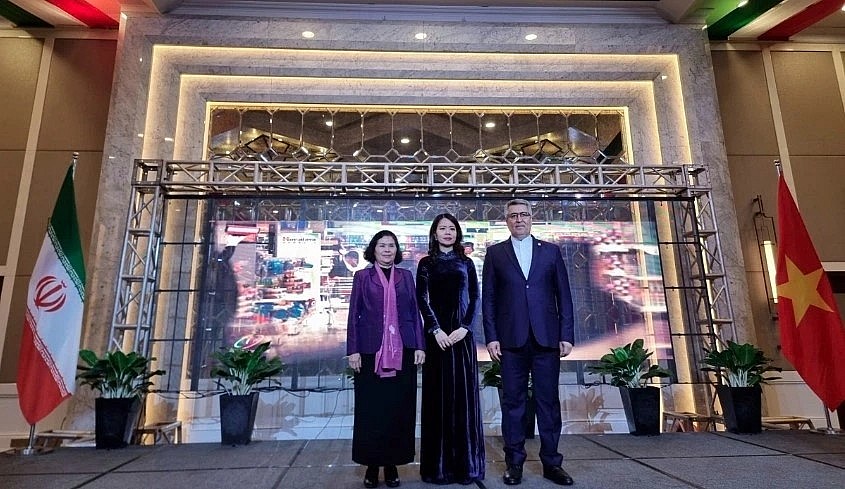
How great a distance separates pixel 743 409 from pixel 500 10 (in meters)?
4.97

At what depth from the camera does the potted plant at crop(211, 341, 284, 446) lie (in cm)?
396

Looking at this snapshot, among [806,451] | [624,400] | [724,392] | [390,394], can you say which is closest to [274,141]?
[390,394]

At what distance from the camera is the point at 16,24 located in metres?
5.80

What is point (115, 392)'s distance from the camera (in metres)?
3.98

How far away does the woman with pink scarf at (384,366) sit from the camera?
8.08 feet

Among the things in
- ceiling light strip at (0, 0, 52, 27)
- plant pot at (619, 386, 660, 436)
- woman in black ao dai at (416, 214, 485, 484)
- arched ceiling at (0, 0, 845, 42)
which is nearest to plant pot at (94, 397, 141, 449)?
woman in black ao dai at (416, 214, 485, 484)

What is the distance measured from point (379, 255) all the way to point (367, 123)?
151 inches

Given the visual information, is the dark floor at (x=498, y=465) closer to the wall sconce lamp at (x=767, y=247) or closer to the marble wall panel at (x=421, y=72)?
the wall sconce lamp at (x=767, y=247)

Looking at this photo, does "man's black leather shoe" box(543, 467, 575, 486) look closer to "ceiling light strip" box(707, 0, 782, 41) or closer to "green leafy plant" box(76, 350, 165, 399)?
"green leafy plant" box(76, 350, 165, 399)

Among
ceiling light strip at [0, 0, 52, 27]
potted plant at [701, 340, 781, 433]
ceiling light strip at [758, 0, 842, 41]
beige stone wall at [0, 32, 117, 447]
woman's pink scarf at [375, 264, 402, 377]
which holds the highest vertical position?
ceiling light strip at [0, 0, 52, 27]

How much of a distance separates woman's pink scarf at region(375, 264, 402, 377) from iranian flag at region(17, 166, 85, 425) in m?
2.84

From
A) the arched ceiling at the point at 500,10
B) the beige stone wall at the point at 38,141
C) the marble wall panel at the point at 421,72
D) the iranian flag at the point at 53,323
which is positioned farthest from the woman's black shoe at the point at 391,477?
the arched ceiling at the point at 500,10

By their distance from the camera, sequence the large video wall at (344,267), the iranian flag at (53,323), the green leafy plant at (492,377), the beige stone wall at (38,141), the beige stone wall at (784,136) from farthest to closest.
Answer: the beige stone wall at (784,136) → the beige stone wall at (38,141) → the large video wall at (344,267) → the green leafy plant at (492,377) → the iranian flag at (53,323)

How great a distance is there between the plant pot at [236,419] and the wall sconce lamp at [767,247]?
564cm
